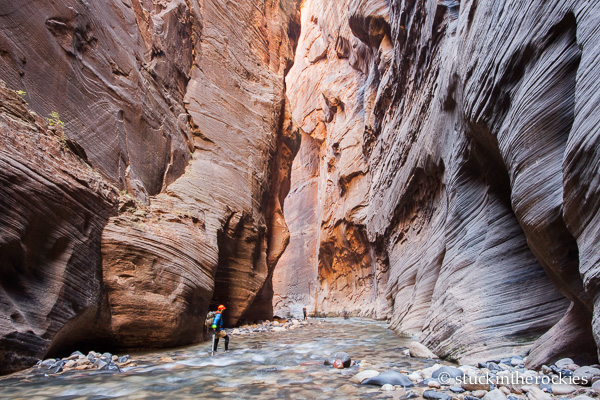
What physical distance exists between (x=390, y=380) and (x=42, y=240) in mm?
5614

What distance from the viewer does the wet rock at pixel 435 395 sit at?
3.52 metres

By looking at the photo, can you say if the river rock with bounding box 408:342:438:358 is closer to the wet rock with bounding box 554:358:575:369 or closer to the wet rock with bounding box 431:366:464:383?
the wet rock with bounding box 431:366:464:383

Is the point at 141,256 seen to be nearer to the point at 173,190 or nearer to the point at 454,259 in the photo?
the point at 173,190

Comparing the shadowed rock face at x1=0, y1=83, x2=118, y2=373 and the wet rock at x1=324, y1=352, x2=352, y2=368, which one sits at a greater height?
the shadowed rock face at x1=0, y1=83, x2=118, y2=373

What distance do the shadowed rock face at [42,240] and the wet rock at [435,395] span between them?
17.3 feet

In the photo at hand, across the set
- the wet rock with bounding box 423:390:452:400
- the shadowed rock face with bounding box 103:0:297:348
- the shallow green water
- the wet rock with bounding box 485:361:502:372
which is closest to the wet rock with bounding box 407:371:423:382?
the shallow green water

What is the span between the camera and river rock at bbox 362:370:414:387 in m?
4.25

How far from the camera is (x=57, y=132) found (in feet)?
22.5

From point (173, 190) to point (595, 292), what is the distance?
10.1 meters

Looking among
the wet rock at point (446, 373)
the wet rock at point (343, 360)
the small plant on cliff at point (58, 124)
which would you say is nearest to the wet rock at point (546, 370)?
the wet rock at point (446, 373)

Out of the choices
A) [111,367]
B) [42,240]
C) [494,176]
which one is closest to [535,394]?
[494,176]

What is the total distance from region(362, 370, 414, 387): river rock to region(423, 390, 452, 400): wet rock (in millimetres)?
510

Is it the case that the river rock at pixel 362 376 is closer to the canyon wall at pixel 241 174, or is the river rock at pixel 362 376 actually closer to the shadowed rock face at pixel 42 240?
the canyon wall at pixel 241 174

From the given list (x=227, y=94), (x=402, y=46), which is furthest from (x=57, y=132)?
(x=402, y=46)
